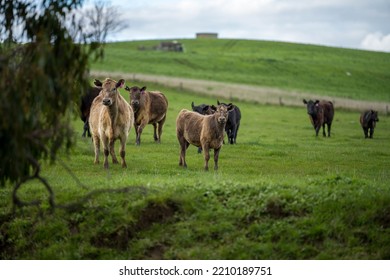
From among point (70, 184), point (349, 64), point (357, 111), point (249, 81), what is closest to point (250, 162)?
point (70, 184)

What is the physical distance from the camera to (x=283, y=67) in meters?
87.9

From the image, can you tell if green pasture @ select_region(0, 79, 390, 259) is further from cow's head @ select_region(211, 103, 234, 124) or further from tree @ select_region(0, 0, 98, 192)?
cow's head @ select_region(211, 103, 234, 124)

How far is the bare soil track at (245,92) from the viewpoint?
5831 centimetres

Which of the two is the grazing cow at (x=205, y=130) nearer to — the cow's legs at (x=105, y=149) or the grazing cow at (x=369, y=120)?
the cow's legs at (x=105, y=149)

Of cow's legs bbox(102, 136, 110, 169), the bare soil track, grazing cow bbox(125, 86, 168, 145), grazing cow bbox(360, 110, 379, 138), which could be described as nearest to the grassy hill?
the bare soil track

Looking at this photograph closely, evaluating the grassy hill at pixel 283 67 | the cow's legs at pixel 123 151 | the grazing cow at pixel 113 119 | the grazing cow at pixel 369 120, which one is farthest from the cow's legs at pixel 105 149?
the grassy hill at pixel 283 67

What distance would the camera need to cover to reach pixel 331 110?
3531 cm

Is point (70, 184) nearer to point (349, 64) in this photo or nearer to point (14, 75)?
point (14, 75)

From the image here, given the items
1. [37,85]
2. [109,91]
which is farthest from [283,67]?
[37,85]

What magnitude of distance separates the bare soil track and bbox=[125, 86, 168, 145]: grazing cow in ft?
96.1

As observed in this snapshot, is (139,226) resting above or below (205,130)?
below

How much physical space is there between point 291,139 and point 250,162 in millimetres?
10743

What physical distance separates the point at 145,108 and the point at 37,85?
17091 millimetres

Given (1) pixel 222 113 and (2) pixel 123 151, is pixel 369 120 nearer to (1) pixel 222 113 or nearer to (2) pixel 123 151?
(1) pixel 222 113
